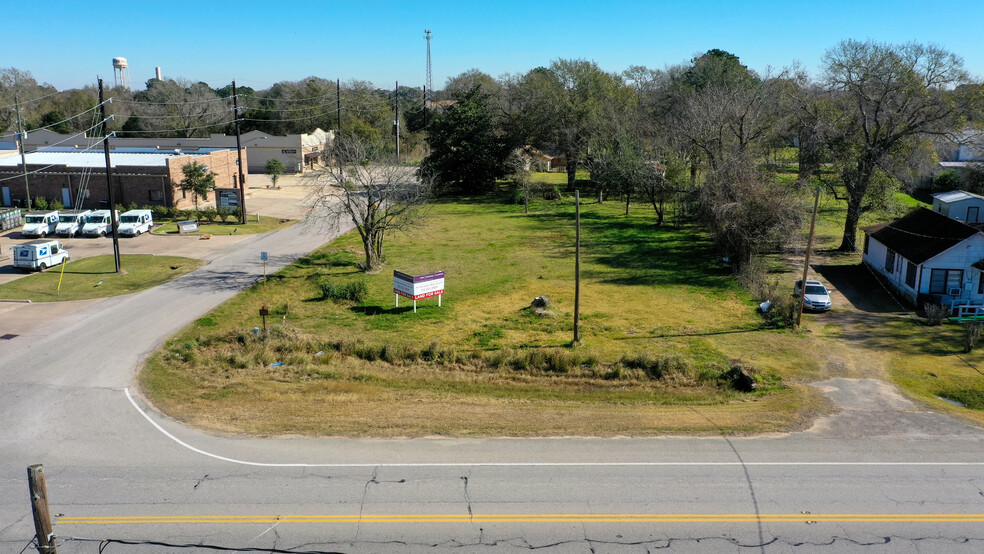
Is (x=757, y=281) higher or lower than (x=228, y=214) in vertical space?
lower

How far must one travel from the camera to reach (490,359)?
24.8 meters

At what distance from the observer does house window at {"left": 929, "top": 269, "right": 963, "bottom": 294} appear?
103ft

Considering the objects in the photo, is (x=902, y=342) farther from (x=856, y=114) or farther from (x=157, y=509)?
(x=157, y=509)

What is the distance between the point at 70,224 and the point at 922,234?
4938 cm

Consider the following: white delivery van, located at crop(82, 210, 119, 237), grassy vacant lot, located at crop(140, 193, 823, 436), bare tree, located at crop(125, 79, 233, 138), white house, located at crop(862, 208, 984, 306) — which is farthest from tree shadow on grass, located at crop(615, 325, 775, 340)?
bare tree, located at crop(125, 79, 233, 138)

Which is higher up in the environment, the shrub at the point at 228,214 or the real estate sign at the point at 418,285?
the shrub at the point at 228,214

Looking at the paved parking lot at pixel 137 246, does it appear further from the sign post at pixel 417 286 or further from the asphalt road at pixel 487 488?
the asphalt road at pixel 487 488

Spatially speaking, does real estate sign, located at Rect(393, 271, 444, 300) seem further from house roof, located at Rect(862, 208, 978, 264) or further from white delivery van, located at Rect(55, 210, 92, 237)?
white delivery van, located at Rect(55, 210, 92, 237)

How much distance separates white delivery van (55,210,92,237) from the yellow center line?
3581cm

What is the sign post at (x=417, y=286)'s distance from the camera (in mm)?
30328

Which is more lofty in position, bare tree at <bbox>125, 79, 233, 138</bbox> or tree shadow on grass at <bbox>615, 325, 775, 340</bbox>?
bare tree at <bbox>125, 79, 233, 138</bbox>

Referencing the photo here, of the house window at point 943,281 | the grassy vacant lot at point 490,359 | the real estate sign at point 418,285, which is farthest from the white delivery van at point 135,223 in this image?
the house window at point 943,281

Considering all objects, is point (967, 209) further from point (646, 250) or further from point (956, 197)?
point (646, 250)

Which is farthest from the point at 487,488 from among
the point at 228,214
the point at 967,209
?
the point at 967,209
